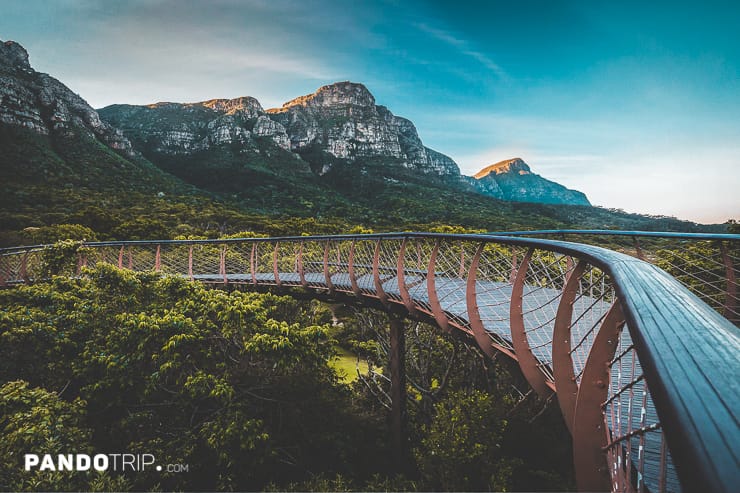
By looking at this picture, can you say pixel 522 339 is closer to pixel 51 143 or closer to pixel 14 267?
pixel 14 267

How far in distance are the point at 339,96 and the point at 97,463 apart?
129 metres

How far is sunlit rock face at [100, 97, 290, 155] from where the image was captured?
83125 mm

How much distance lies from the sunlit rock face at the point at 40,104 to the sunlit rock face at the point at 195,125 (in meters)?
20.1

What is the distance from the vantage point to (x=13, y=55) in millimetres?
56875

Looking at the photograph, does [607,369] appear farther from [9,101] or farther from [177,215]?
[9,101]

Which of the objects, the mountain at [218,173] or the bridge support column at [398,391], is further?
the mountain at [218,173]

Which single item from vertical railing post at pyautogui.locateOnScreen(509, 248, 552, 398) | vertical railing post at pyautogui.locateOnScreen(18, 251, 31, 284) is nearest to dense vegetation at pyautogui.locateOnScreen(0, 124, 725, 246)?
vertical railing post at pyautogui.locateOnScreen(18, 251, 31, 284)

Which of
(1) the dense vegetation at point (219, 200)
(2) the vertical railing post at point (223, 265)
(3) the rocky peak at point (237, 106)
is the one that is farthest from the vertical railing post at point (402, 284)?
A: (3) the rocky peak at point (237, 106)

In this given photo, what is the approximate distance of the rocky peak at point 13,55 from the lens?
54031 millimetres

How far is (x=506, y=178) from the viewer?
627ft

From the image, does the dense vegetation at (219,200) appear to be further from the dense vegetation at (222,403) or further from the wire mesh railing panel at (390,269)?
the wire mesh railing panel at (390,269)

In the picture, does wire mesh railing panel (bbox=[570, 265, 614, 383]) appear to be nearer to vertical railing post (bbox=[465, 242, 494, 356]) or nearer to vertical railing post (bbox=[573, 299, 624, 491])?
vertical railing post (bbox=[573, 299, 624, 491])

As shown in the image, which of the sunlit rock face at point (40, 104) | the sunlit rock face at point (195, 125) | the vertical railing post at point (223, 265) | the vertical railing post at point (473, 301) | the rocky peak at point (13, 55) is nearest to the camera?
the vertical railing post at point (473, 301)

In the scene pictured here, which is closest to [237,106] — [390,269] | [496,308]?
[390,269]
